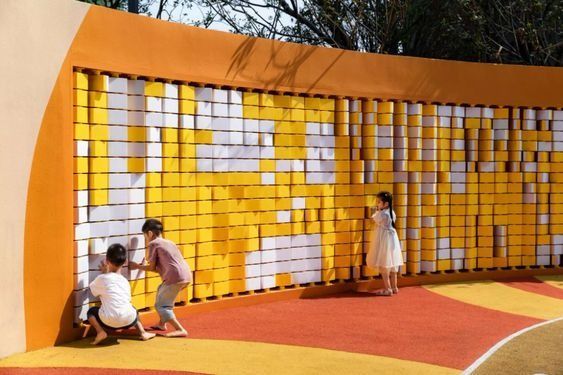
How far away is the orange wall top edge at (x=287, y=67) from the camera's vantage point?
9586 mm

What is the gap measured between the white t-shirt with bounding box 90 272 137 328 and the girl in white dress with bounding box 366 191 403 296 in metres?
4.70

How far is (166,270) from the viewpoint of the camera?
30.8 feet

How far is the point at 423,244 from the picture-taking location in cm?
1381

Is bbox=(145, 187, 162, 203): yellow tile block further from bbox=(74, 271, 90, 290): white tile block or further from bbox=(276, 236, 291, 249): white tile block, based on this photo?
bbox=(276, 236, 291, 249): white tile block

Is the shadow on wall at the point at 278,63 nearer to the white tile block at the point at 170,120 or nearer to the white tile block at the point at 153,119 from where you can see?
the white tile block at the point at 170,120

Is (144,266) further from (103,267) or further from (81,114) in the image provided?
(81,114)

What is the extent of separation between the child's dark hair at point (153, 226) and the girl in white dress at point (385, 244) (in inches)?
161

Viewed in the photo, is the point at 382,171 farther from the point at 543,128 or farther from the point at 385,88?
the point at 543,128

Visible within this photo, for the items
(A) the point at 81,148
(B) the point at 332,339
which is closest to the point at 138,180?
(A) the point at 81,148

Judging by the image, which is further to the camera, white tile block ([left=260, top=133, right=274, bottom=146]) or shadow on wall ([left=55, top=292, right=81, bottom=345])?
white tile block ([left=260, top=133, right=274, bottom=146])

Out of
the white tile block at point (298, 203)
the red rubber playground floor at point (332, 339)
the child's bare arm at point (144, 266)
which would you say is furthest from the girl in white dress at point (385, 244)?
the child's bare arm at point (144, 266)

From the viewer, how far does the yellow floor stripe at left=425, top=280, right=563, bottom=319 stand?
459 inches

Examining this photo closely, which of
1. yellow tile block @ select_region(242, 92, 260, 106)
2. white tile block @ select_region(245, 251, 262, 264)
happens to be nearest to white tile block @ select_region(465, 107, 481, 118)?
yellow tile block @ select_region(242, 92, 260, 106)

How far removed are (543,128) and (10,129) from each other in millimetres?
9557
